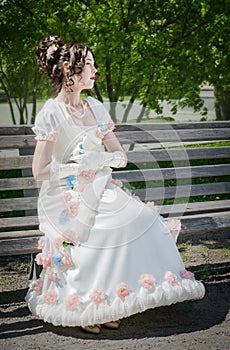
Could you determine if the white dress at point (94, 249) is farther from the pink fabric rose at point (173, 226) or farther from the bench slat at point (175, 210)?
the bench slat at point (175, 210)

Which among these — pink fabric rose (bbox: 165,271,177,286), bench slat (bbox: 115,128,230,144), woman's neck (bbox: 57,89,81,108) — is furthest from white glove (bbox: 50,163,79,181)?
bench slat (bbox: 115,128,230,144)

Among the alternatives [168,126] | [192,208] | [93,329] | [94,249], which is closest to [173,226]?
[94,249]

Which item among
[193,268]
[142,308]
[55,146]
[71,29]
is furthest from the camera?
[71,29]

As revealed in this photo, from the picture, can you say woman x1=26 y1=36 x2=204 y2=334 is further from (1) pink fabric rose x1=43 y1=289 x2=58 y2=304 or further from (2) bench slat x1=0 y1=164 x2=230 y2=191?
(2) bench slat x1=0 y1=164 x2=230 y2=191

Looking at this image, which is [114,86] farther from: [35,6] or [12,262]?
[12,262]

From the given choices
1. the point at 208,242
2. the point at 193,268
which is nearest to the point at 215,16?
the point at 208,242

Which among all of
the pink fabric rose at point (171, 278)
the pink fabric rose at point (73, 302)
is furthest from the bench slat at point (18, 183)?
the pink fabric rose at point (171, 278)

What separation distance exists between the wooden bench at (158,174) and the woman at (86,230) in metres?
0.59

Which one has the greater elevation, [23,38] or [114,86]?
[23,38]

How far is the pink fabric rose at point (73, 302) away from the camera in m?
Answer: 3.33

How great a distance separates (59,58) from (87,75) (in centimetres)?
20

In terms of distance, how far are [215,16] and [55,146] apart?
5550 millimetres

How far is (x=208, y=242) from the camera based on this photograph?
18.3 feet

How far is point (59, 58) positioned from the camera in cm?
368
